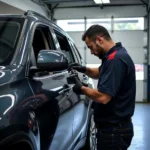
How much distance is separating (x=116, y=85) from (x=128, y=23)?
39.7ft

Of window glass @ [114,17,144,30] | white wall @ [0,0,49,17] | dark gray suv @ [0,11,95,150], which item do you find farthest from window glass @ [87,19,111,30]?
dark gray suv @ [0,11,95,150]

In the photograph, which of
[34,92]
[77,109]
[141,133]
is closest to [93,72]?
[77,109]

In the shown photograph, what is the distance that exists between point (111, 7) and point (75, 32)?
2013 mm

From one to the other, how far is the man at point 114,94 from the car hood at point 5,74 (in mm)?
930

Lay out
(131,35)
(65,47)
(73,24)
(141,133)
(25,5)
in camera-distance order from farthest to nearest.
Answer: (73,24) < (131,35) < (25,5) < (141,133) < (65,47)

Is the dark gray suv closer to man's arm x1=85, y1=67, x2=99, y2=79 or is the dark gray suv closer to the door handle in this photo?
the door handle

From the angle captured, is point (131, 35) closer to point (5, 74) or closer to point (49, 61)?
point (49, 61)

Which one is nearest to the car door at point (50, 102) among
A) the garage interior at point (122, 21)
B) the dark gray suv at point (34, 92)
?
the dark gray suv at point (34, 92)

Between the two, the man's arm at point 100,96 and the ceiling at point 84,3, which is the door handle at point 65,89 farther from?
the ceiling at point 84,3

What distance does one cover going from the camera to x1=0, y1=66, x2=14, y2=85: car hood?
71.4 inches

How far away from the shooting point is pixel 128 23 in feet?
46.9

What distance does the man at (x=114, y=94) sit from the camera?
104 inches

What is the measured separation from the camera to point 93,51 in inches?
114

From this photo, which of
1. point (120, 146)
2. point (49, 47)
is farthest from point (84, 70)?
point (120, 146)
